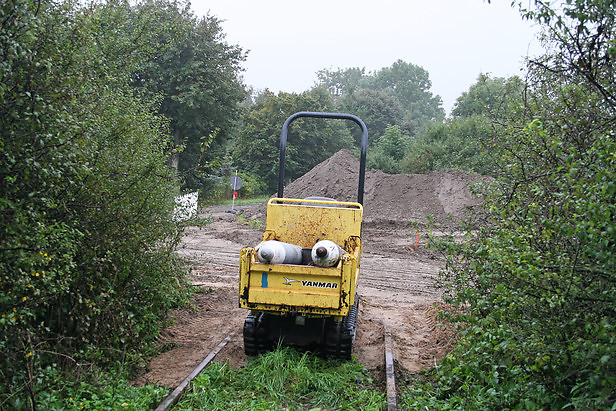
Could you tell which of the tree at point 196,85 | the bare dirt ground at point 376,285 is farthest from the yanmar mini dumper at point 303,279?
the tree at point 196,85

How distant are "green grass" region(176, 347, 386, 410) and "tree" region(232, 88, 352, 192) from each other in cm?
4120

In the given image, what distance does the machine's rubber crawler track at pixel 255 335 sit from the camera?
7.49 metres

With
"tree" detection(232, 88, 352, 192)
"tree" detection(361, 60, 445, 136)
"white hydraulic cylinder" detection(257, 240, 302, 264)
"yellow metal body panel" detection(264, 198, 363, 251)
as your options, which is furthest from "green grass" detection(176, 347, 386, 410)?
"tree" detection(361, 60, 445, 136)

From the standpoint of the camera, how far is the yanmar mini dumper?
6871 mm

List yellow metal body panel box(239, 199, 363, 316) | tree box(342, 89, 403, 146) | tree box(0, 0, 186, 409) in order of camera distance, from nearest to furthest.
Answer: tree box(0, 0, 186, 409) → yellow metal body panel box(239, 199, 363, 316) → tree box(342, 89, 403, 146)

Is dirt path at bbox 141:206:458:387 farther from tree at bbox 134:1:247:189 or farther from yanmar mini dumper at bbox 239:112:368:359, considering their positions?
tree at bbox 134:1:247:189

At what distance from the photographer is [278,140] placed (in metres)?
49.8

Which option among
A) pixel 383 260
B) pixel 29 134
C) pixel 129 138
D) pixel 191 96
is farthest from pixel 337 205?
pixel 191 96

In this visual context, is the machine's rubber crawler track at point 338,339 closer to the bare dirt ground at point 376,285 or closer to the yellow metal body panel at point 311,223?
the bare dirt ground at point 376,285

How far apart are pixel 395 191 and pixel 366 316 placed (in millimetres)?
21885

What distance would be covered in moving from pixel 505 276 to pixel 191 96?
3290 cm

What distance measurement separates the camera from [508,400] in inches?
194

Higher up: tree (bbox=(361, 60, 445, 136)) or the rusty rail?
tree (bbox=(361, 60, 445, 136))

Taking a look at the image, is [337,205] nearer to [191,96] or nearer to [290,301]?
[290,301]
